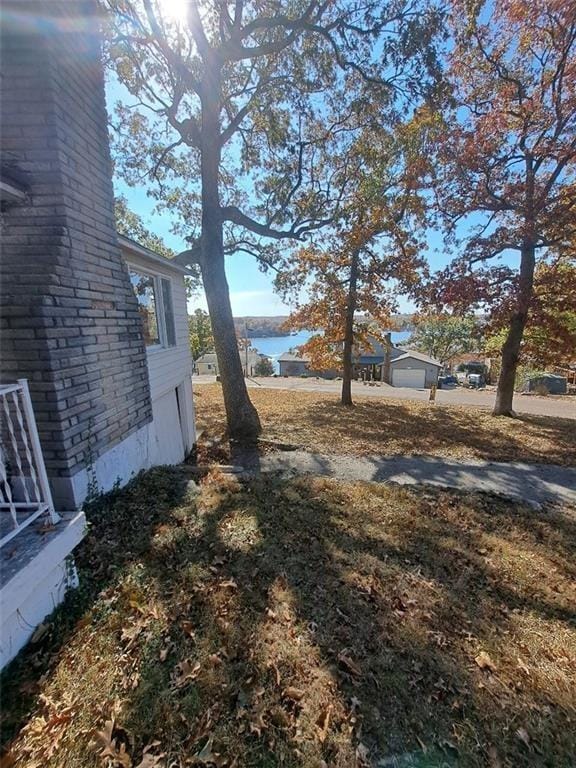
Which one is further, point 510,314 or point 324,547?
point 510,314

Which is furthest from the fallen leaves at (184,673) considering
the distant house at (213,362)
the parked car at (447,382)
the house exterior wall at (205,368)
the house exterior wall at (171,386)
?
the house exterior wall at (205,368)

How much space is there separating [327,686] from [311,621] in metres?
0.44

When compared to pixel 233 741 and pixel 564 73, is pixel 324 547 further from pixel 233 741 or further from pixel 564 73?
pixel 564 73

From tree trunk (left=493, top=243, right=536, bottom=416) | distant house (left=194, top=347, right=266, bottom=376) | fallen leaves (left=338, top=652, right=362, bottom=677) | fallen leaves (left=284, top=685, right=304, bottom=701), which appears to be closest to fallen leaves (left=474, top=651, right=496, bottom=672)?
fallen leaves (left=338, top=652, right=362, bottom=677)

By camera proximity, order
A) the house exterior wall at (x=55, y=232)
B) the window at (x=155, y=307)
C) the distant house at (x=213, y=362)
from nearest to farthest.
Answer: the house exterior wall at (x=55, y=232) → the window at (x=155, y=307) → the distant house at (x=213, y=362)

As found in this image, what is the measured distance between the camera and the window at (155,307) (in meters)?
5.51

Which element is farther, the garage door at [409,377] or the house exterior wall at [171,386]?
the garage door at [409,377]

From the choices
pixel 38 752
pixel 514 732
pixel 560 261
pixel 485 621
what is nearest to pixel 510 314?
pixel 560 261

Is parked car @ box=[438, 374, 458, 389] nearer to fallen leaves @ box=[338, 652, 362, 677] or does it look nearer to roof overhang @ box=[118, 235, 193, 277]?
roof overhang @ box=[118, 235, 193, 277]

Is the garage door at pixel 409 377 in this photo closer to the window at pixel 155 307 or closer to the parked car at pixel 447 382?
the parked car at pixel 447 382

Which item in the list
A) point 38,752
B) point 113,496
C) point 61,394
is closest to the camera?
point 38,752

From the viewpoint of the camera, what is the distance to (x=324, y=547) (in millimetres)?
3170

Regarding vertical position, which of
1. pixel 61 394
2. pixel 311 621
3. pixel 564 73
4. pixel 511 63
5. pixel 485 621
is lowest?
pixel 485 621

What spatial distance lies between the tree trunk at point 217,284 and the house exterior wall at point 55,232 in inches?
161
